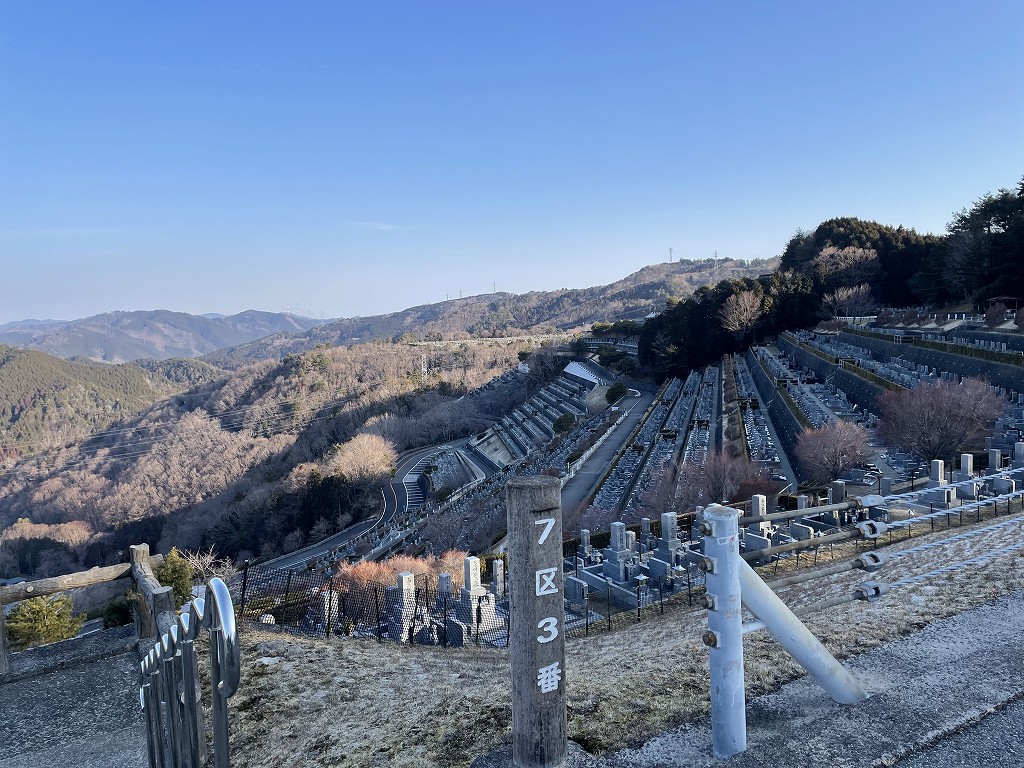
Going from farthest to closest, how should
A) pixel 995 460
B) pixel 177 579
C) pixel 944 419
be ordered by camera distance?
1. pixel 944 419
2. pixel 995 460
3. pixel 177 579

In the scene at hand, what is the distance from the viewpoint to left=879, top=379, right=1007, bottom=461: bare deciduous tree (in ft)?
44.5

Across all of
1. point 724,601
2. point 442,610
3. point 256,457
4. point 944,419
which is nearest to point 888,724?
point 724,601

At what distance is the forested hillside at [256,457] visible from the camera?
37.5 m

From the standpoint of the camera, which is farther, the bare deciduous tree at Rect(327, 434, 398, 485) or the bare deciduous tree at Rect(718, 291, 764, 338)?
the bare deciduous tree at Rect(327, 434, 398, 485)

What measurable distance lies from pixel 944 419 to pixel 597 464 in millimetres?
12656

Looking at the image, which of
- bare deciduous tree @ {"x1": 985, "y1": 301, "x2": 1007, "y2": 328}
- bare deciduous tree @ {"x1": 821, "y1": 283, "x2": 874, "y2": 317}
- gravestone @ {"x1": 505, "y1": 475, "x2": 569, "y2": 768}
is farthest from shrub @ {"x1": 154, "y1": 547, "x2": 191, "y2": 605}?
bare deciduous tree @ {"x1": 821, "y1": 283, "x2": 874, "y2": 317}

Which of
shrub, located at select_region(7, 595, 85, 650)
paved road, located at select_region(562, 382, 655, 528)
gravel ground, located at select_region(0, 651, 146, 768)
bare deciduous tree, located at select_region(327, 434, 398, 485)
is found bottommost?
bare deciduous tree, located at select_region(327, 434, 398, 485)

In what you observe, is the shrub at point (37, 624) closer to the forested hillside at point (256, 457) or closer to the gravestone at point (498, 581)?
the gravestone at point (498, 581)

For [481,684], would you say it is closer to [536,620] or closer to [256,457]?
[536,620]

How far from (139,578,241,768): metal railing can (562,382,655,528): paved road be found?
57.9ft

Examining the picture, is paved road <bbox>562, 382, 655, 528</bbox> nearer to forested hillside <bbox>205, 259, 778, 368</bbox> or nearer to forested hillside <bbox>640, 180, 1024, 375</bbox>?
forested hillside <bbox>640, 180, 1024, 375</bbox>

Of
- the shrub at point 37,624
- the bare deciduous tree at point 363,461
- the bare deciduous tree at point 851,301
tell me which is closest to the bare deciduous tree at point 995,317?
the bare deciduous tree at point 851,301

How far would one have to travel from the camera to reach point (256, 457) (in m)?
56.9

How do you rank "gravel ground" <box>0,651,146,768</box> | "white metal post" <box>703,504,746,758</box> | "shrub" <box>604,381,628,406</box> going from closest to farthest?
"white metal post" <box>703,504,746,758</box> → "gravel ground" <box>0,651,146,768</box> → "shrub" <box>604,381,628,406</box>
